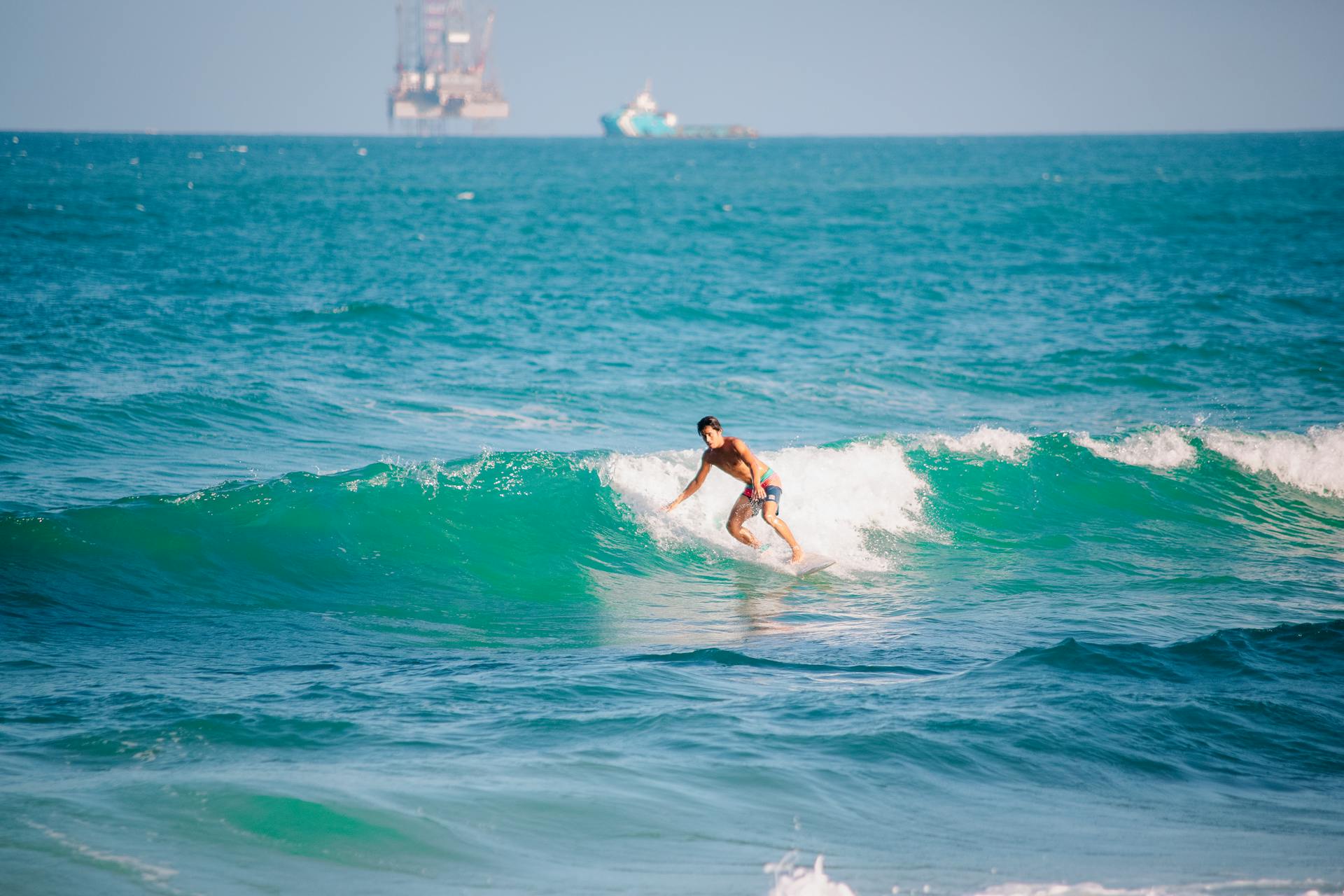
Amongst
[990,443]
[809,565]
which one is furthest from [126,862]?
[990,443]

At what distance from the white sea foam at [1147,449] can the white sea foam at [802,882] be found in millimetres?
10415

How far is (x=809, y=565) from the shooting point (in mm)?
10430

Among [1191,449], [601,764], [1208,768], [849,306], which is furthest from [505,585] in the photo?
[849,306]

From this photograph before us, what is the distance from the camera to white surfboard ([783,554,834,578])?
10.4 meters

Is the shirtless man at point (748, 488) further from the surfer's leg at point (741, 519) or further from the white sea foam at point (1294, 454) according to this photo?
the white sea foam at point (1294, 454)

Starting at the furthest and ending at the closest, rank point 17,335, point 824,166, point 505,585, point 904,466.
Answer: point 824,166 < point 17,335 < point 904,466 < point 505,585

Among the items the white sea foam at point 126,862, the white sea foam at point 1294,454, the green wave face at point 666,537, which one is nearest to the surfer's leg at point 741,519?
the green wave face at point 666,537

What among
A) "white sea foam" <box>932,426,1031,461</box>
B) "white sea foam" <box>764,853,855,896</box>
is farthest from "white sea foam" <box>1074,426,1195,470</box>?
"white sea foam" <box>764,853,855,896</box>

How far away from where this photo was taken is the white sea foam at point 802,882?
454cm

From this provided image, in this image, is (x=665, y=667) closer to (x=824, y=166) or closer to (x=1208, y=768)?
(x=1208, y=768)

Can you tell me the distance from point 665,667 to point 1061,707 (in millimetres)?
2551

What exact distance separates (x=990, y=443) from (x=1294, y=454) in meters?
3.90

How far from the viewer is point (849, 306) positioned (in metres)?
25.8

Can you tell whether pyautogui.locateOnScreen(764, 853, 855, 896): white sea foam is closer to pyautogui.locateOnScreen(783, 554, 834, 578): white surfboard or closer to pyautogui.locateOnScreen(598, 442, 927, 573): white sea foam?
pyautogui.locateOnScreen(783, 554, 834, 578): white surfboard
